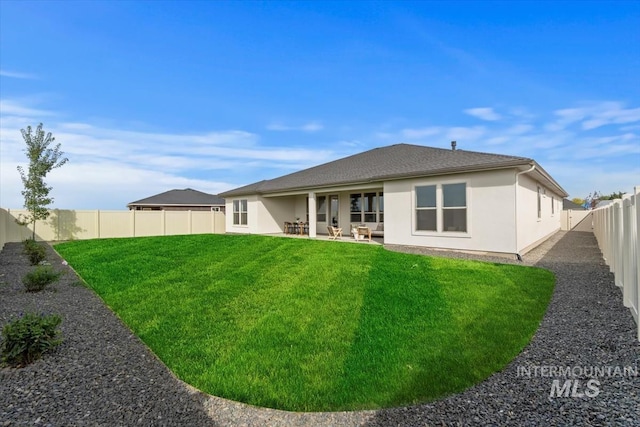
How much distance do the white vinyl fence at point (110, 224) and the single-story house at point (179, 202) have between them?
858 centimetres

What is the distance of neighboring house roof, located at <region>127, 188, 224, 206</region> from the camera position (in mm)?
33250

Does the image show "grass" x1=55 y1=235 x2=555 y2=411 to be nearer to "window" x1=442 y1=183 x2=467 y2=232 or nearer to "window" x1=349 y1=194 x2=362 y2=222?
"window" x1=442 y1=183 x2=467 y2=232

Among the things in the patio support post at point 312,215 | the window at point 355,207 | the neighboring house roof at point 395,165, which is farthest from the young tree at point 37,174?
the window at point 355,207

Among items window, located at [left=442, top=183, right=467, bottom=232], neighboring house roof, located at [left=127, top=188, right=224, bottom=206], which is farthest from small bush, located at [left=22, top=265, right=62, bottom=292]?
neighboring house roof, located at [left=127, top=188, right=224, bottom=206]

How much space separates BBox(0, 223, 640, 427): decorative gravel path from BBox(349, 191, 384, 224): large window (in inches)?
471

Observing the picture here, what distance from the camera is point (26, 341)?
370 cm

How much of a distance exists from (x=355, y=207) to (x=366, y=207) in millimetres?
747

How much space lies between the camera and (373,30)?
40.8 ft

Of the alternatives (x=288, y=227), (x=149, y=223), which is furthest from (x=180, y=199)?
(x=288, y=227)

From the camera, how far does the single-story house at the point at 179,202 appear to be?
109 ft

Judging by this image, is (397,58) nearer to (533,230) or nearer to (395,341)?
(533,230)

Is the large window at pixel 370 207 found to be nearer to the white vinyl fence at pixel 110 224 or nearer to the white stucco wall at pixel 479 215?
the white stucco wall at pixel 479 215

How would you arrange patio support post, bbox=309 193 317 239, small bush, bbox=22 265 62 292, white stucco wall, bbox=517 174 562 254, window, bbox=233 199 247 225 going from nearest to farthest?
small bush, bbox=22 265 62 292
white stucco wall, bbox=517 174 562 254
patio support post, bbox=309 193 317 239
window, bbox=233 199 247 225

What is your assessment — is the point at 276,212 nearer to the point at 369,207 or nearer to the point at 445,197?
the point at 369,207
